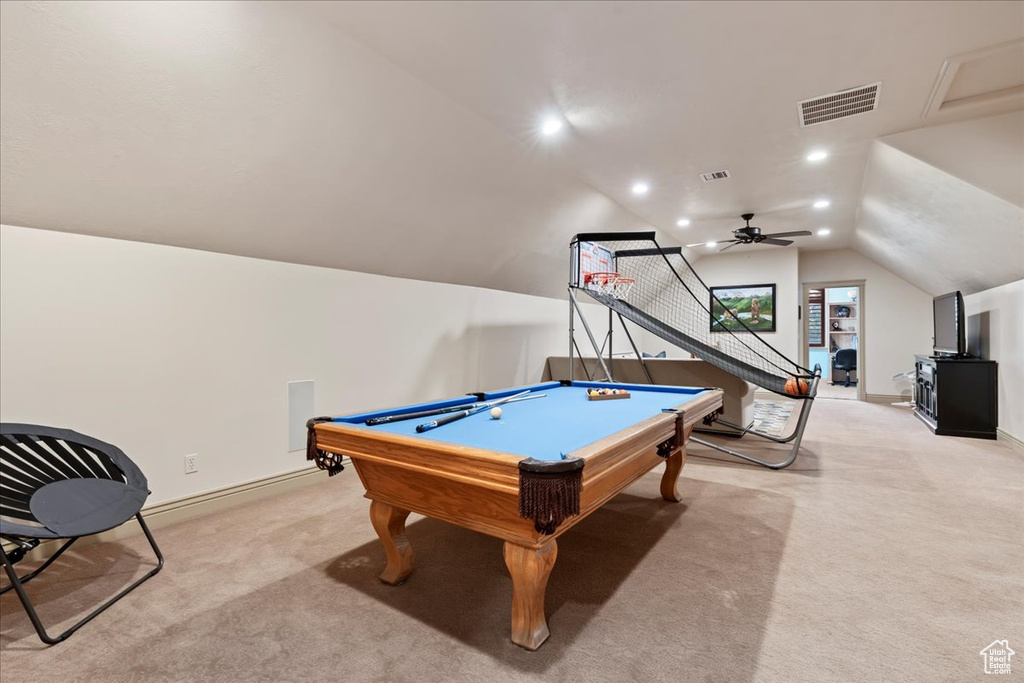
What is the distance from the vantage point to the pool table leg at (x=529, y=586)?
60.9 inches

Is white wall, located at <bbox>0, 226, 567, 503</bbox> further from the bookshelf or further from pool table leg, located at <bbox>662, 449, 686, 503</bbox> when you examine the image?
the bookshelf

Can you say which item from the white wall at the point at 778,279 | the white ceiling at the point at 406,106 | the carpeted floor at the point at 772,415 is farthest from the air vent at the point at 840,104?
the white wall at the point at 778,279

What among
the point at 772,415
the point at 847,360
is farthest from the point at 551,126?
the point at 847,360

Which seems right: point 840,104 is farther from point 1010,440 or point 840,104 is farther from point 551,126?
point 1010,440

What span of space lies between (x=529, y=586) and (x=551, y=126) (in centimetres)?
316

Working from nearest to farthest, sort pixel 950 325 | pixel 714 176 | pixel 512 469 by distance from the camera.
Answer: pixel 512 469 < pixel 714 176 < pixel 950 325

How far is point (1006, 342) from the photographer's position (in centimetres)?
448

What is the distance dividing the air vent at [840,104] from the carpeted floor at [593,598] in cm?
275

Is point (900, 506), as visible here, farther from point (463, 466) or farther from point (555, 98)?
point (555, 98)

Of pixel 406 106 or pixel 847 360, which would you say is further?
pixel 847 360

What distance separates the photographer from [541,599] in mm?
1608

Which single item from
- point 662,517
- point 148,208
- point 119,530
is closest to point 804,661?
point 662,517

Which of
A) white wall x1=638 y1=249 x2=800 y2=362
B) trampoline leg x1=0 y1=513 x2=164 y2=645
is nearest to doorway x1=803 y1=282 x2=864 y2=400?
white wall x1=638 y1=249 x2=800 y2=362

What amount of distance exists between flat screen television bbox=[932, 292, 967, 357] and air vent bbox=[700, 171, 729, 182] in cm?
291
